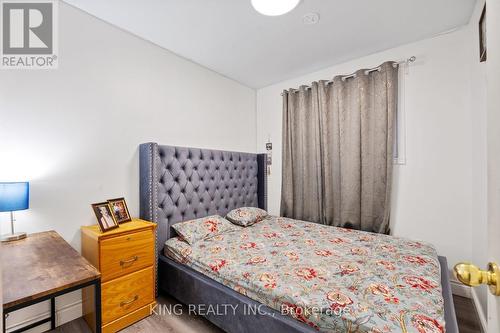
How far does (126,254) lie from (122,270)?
0.11m

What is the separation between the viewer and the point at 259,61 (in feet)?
8.91

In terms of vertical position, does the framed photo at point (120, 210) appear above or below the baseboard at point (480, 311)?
above

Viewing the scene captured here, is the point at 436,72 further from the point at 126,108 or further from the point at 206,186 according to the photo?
the point at 126,108

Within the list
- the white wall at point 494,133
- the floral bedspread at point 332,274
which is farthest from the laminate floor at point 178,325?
the white wall at point 494,133

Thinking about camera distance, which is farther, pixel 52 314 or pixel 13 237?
pixel 52 314

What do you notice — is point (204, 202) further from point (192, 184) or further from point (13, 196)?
point (13, 196)

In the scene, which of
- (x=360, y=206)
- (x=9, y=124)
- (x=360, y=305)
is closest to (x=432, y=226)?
(x=360, y=206)

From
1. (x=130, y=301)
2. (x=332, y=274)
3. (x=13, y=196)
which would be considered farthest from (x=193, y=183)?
(x=332, y=274)

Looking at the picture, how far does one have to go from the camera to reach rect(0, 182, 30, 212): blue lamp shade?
4.54 ft

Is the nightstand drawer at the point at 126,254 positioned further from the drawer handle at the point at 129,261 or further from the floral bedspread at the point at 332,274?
the floral bedspread at the point at 332,274

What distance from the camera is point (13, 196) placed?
4.66 feet

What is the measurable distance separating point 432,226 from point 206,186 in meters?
2.35

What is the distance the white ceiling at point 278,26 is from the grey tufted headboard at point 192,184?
1.06m

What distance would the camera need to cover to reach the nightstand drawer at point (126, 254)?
5.37ft
